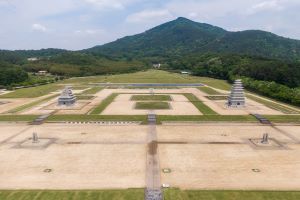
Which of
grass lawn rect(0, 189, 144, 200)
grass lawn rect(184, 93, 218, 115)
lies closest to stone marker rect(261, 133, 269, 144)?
grass lawn rect(184, 93, 218, 115)

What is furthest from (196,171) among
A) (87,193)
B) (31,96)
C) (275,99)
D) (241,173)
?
(31,96)

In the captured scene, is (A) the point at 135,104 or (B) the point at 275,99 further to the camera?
(B) the point at 275,99

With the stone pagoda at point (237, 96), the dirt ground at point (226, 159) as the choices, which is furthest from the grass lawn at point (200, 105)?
the dirt ground at point (226, 159)

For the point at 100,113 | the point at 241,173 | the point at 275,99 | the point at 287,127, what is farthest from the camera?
the point at 275,99

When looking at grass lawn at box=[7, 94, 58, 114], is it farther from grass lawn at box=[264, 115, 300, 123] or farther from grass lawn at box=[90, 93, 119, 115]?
grass lawn at box=[264, 115, 300, 123]

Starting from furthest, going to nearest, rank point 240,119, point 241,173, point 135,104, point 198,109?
point 135,104 < point 198,109 < point 240,119 < point 241,173

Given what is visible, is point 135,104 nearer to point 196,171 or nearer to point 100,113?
point 100,113

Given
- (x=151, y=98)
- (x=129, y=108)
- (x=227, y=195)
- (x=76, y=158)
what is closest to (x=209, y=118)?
(x=129, y=108)

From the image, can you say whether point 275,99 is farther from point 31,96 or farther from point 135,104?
point 31,96
